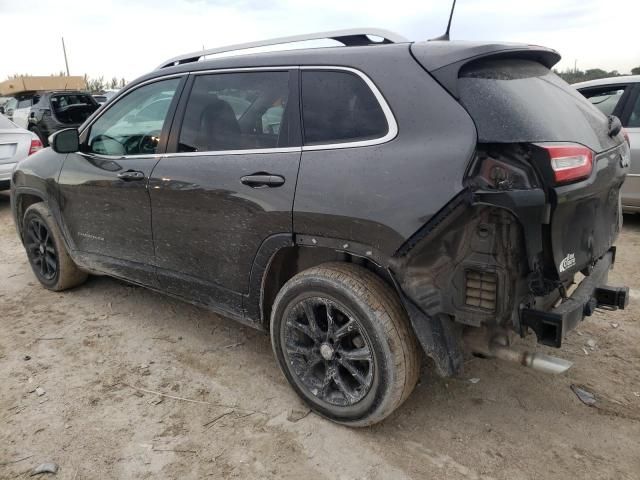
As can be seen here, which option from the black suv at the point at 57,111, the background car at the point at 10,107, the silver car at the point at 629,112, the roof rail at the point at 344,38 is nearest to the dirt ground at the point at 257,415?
the roof rail at the point at 344,38

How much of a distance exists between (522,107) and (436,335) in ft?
3.39

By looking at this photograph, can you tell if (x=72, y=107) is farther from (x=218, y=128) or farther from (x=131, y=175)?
(x=218, y=128)

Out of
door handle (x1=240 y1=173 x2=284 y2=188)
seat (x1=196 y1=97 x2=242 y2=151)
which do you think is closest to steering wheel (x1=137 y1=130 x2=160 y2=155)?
seat (x1=196 y1=97 x2=242 y2=151)

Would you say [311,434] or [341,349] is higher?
[341,349]

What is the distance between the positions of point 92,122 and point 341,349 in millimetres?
2590

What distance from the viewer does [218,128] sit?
3.00 metres

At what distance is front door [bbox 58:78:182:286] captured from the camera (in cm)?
332

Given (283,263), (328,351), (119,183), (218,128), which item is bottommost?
(328,351)

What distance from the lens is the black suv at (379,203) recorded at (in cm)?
209

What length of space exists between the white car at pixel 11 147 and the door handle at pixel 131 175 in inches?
201

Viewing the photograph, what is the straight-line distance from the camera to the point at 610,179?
2416 millimetres

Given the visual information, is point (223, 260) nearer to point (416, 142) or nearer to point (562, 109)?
point (416, 142)

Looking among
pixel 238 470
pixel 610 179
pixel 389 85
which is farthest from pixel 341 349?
pixel 610 179

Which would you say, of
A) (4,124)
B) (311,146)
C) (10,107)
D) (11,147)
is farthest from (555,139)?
Result: (10,107)
